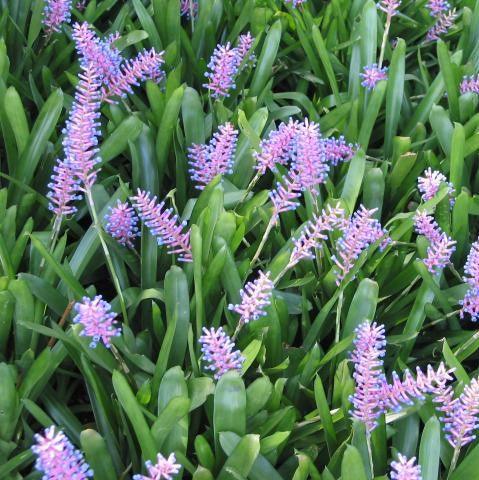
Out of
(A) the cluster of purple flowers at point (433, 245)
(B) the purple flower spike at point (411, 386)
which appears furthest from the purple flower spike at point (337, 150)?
(B) the purple flower spike at point (411, 386)

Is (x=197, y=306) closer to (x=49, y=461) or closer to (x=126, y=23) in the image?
(x=49, y=461)

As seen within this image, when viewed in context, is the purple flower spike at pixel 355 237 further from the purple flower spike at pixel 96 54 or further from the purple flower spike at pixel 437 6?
the purple flower spike at pixel 437 6

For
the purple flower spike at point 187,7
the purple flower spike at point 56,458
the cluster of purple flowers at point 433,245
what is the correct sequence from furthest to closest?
the purple flower spike at point 187,7, the cluster of purple flowers at point 433,245, the purple flower spike at point 56,458

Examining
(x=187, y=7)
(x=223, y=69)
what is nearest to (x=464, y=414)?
(x=223, y=69)

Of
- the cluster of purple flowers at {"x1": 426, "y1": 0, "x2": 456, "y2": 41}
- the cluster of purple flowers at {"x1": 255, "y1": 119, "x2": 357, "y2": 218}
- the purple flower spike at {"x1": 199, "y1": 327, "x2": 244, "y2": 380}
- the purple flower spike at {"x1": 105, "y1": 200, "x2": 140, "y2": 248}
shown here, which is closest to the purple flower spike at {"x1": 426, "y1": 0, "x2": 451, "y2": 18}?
Answer: the cluster of purple flowers at {"x1": 426, "y1": 0, "x2": 456, "y2": 41}

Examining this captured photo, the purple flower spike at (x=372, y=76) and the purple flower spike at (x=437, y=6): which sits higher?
the purple flower spike at (x=437, y=6)

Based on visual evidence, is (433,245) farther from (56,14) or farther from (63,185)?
(56,14)

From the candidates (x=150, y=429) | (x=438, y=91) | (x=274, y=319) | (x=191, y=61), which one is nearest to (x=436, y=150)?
(x=438, y=91)
